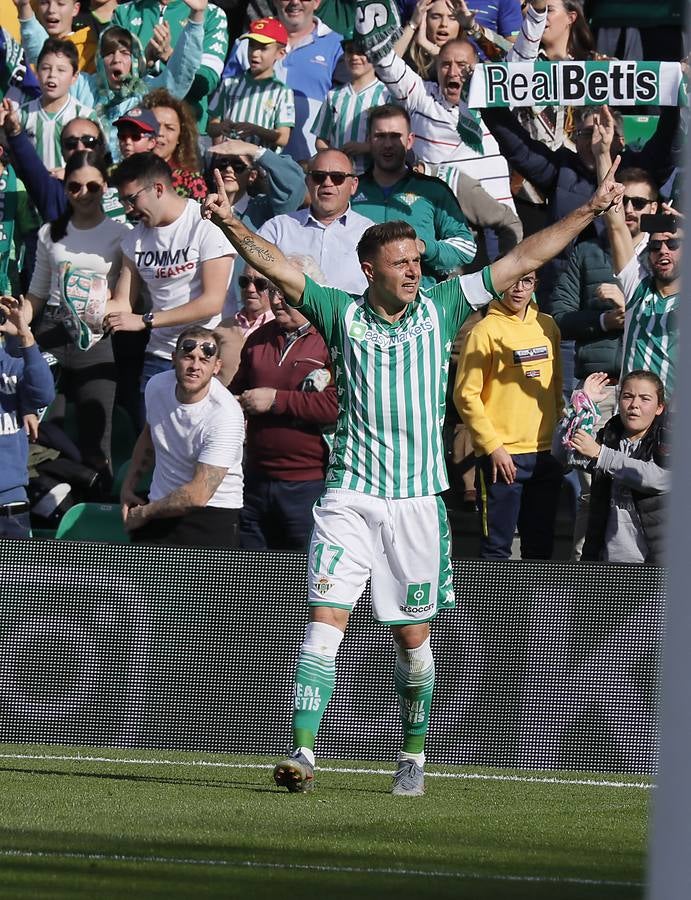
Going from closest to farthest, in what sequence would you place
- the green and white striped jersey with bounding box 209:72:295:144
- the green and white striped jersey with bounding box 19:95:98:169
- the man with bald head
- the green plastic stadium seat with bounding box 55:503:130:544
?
the green plastic stadium seat with bounding box 55:503:130:544, the man with bald head, the green and white striped jersey with bounding box 209:72:295:144, the green and white striped jersey with bounding box 19:95:98:169

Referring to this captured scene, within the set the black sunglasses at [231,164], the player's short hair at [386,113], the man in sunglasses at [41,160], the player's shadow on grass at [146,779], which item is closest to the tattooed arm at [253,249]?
the player's shadow on grass at [146,779]

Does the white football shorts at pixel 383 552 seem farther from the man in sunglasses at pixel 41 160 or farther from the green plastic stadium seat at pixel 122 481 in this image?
the man in sunglasses at pixel 41 160

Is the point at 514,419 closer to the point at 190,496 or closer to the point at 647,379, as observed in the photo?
the point at 647,379

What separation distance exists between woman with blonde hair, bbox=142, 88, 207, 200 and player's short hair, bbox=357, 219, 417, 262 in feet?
13.6

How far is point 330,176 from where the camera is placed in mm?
10180

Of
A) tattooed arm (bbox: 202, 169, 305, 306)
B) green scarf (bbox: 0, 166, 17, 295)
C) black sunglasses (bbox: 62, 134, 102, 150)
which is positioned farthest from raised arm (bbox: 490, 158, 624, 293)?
green scarf (bbox: 0, 166, 17, 295)

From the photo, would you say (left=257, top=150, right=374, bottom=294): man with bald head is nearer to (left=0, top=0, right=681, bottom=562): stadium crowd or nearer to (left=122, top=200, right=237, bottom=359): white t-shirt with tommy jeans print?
(left=0, top=0, right=681, bottom=562): stadium crowd

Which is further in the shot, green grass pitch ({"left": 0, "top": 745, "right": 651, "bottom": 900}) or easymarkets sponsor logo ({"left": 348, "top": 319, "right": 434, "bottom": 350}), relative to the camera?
easymarkets sponsor logo ({"left": 348, "top": 319, "right": 434, "bottom": 350})

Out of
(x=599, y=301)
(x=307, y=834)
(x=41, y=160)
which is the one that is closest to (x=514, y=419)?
(x=599, y=301)

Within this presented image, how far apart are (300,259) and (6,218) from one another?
9.46 ft

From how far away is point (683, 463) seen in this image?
106 inches

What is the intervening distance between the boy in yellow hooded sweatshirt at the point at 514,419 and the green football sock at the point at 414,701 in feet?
7.87

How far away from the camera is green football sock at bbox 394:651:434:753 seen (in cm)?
726

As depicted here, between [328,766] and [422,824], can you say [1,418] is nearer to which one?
[328,766]
